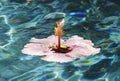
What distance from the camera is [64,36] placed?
222cm

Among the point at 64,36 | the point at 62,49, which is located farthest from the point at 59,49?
the point at 64,36

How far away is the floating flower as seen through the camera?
178 centimetres

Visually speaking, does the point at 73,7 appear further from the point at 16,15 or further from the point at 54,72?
the point at 54,72

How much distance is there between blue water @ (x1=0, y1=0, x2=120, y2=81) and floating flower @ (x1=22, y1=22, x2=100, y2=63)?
0.04 metres

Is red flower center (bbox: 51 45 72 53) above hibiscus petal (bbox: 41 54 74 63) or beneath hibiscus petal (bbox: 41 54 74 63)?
above

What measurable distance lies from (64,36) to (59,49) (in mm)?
420

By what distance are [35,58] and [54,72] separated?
0.18 m

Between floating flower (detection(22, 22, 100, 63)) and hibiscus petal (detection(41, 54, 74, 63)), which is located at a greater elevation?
floating flower (detection(22, 22, 100, 63))

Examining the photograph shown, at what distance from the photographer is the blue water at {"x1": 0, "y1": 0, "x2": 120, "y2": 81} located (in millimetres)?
1769

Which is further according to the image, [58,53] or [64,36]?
[64,36]

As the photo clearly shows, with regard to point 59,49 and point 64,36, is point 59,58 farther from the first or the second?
point 64,36

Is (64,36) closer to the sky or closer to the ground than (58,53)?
closer to the sky

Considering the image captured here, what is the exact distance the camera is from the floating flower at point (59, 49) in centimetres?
178

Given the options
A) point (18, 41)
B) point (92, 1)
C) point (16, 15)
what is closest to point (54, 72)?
point (18, 41)
